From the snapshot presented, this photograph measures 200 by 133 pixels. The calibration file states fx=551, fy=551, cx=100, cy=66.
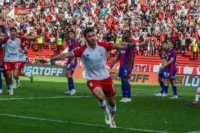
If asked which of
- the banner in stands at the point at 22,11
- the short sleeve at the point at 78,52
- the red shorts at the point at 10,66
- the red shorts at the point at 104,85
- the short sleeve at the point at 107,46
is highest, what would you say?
the banner in stands at the point at 22,11

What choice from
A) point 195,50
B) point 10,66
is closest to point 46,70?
point 195,50

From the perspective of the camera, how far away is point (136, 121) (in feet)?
46.1

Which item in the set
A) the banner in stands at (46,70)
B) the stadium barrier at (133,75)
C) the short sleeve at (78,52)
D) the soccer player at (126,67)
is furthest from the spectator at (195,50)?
the short sleeve at (78,52)

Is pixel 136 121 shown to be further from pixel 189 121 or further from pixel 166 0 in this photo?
pixel 166 0

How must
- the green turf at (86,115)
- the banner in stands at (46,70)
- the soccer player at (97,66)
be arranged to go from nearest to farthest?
the green turf at (86,115), the soccer player at (97,66), the banner in stands at (46,70)

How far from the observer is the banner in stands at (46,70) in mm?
38125

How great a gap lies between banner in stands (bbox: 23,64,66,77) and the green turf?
1754 centimetres

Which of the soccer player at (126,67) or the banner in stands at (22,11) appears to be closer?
the soccer player at (126,67)

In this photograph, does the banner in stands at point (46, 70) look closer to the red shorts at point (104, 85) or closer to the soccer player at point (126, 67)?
the soccer player at point (126, 67)

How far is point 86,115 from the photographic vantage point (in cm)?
1502

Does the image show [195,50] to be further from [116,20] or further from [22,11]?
[22,11]

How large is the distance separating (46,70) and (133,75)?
292 inches

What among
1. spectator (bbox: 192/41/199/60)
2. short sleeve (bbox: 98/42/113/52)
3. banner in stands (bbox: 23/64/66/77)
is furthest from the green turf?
spectator (bbox: 192/41/199/60)

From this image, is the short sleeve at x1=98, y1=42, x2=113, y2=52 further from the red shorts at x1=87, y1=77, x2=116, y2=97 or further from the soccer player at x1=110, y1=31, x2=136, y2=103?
the soccer player at x1=110, y1=31, x2=136, y2=103
